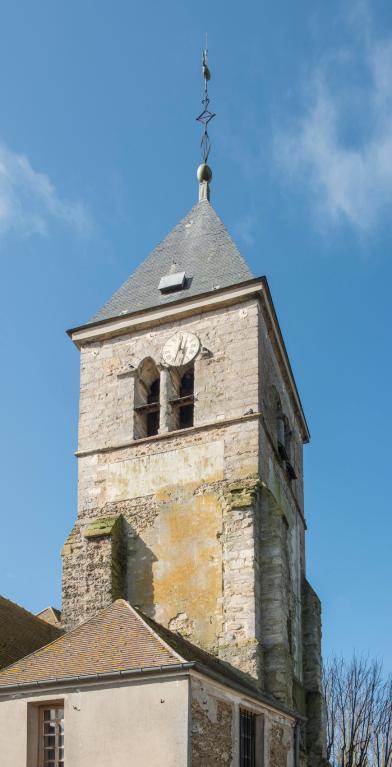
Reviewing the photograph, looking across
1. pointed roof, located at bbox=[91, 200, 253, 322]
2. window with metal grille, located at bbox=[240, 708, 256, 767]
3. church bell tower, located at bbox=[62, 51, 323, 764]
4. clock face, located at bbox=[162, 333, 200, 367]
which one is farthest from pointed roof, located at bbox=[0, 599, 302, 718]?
pointed roof, located at bbox=[91, 200, 253, 322]

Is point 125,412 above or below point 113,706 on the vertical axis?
above

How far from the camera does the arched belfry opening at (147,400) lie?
19.8 meters

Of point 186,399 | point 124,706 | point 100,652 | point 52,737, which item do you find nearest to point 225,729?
point 124,706

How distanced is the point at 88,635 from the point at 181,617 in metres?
3.74

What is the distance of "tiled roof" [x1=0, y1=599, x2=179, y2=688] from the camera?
12.3 meters

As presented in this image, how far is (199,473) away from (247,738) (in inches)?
234

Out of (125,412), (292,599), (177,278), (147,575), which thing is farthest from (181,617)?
(177,278)

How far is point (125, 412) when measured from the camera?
19.7m

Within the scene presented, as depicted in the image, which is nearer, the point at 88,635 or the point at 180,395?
the point at 88,635

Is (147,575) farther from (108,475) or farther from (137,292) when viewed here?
(137,292)

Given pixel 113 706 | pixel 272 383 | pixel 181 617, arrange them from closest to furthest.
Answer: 1. pixel 113 706
2. pixel 181 617
3. pixel 272 383

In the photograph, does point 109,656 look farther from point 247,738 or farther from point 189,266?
point 189,266

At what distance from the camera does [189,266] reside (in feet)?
70.6

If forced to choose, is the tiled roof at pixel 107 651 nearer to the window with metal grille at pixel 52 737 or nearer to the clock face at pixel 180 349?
the window with metal grille at pixel 52 737
